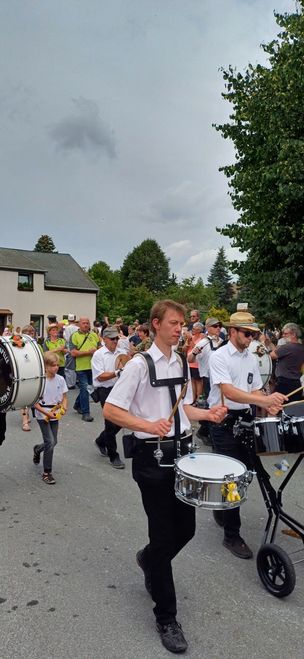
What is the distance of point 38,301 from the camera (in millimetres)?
36656

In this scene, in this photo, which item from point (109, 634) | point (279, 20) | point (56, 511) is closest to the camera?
point (109, 634)

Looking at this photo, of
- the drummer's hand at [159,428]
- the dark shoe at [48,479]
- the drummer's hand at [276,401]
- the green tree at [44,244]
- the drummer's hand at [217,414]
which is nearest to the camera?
the drummer's hand at [159,428]

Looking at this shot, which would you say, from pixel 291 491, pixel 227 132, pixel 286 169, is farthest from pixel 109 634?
pixel 227 132

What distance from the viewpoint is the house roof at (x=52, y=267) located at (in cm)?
3584

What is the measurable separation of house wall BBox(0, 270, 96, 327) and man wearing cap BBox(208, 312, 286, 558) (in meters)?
32.5

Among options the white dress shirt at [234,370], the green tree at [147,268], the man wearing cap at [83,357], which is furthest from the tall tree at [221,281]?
the white dress shirt at [234,370]

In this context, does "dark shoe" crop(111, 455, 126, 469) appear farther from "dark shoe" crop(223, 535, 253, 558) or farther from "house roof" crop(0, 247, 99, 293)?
"house roof" crop(0, 247, 99, 293)

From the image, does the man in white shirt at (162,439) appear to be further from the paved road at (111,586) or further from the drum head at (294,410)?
the drum head at (294,410)

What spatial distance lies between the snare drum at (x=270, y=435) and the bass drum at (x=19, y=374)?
8.47 feet

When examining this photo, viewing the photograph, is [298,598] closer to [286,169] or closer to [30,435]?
[30,435]

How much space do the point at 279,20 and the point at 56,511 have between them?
12.9 metres

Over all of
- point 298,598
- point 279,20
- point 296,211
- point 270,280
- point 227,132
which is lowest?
point 298,598

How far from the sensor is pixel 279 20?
12.3 m

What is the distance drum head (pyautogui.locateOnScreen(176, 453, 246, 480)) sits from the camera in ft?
9.27
